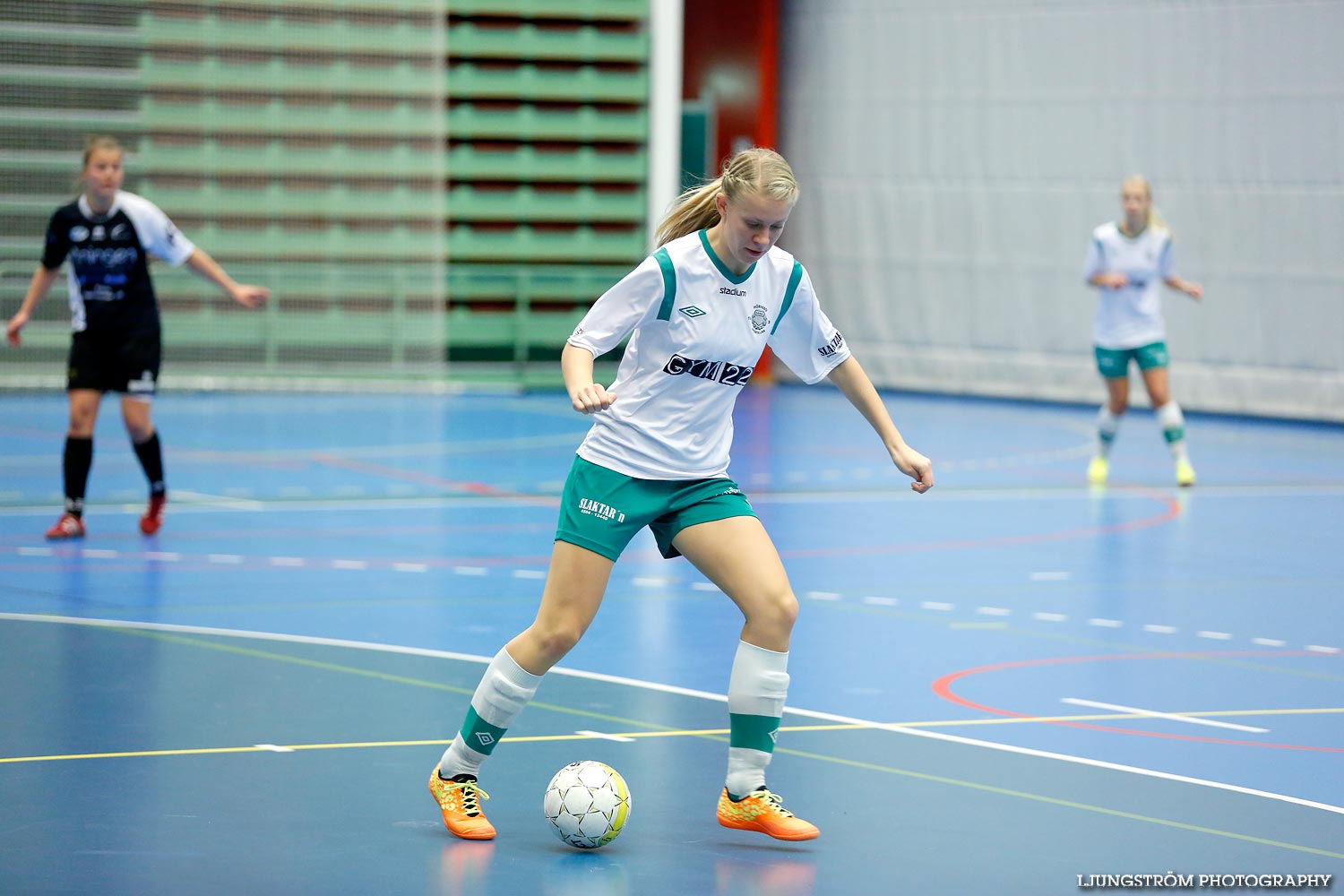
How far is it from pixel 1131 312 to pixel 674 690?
26.1 ft

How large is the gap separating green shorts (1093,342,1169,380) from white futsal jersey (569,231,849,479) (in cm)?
921

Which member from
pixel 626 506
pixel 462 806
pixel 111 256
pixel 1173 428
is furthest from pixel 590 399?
pixel 1173 428

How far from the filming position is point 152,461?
10.8 m

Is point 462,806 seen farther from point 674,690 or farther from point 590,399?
point 674,690

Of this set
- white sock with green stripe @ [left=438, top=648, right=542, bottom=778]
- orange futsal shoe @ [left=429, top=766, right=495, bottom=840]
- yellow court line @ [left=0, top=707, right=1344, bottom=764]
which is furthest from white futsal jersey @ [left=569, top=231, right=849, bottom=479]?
yellow court line @ [left=0, top=707, right=1344, bottom=764]

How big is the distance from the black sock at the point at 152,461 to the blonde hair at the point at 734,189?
6055mm

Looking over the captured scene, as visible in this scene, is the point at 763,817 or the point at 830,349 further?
the point at 830,349

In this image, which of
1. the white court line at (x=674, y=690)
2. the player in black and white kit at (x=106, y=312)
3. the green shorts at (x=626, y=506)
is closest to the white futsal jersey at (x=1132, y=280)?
the player in black and white kit at (x=106, y=312)

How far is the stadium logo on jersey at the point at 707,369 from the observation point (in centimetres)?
511

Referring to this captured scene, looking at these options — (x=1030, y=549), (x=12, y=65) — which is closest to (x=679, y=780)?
(x=1030, y=549)

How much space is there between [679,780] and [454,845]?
911 mm

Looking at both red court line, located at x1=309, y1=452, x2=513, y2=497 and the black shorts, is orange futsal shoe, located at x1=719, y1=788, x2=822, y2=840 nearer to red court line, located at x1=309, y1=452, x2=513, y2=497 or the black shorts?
the black shorts

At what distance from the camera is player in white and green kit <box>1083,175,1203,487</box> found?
13.8 m

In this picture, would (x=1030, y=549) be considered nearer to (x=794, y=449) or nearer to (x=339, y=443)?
(x=794, y=449)
